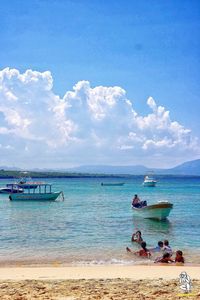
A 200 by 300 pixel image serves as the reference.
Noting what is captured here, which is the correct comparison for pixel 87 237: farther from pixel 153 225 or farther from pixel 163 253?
pixel 153 225

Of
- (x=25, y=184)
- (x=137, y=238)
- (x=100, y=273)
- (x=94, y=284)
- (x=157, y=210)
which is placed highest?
(x=25, y=184)

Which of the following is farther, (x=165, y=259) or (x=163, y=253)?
(x=163, y=253)

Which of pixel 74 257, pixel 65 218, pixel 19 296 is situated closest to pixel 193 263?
pixel 74 257

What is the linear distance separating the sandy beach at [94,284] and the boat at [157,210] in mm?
20431

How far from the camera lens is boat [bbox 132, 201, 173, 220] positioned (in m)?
37.3

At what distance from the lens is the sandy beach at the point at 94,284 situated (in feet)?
38.0

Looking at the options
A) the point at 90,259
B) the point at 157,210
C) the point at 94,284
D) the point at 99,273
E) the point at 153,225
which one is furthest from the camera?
the point at 157,210

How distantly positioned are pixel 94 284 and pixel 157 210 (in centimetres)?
2484

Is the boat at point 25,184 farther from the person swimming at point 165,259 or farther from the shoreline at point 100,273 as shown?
the shoreline at point 100,273

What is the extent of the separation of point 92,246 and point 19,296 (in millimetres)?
12973

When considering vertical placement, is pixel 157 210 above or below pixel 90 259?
above

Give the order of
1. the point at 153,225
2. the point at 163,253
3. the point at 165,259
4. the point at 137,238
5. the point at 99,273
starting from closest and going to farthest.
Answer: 1. the point at 99,273
2. the point at 165,259
3. the point at 163,253
4. the point at 137,238
5. the point at 153,225

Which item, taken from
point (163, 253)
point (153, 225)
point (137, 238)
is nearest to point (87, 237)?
point (137, 238)

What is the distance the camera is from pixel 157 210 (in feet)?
123
